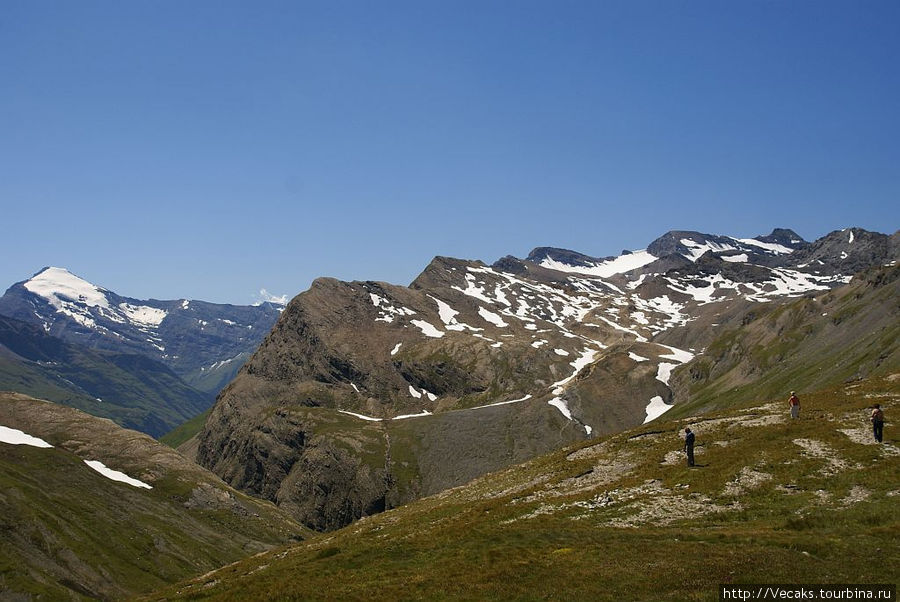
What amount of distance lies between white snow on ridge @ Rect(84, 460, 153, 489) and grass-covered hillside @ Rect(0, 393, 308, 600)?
6.79ft

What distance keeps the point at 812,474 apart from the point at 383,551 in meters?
27.6

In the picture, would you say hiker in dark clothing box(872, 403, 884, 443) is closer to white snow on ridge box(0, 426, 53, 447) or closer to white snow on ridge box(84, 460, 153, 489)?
white snow on ridge box(84, 460, 153, 489)

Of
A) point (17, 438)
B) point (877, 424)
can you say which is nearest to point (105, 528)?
point (17, 438)

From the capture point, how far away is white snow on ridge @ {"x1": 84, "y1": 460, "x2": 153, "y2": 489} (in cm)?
18438

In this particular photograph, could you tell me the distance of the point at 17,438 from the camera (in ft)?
600

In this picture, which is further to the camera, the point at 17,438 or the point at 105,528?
the point at 17,438

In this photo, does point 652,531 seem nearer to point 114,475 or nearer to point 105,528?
point 105,528

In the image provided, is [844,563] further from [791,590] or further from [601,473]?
[601,473]

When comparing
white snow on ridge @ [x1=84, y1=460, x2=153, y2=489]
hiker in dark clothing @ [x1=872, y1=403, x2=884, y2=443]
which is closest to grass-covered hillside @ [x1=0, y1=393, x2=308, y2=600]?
white snow on ridge @ [x1=84, y1=460, x2=153, y2=489]

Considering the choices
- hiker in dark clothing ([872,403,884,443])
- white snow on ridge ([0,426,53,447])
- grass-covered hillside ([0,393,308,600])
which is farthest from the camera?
white snow on ridge ([0,426,53,447])

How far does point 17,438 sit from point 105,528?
67410 mm

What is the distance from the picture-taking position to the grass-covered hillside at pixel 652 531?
96.9 feet

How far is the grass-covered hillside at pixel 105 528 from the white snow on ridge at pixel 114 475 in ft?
6.79

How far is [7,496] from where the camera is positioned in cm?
12344
